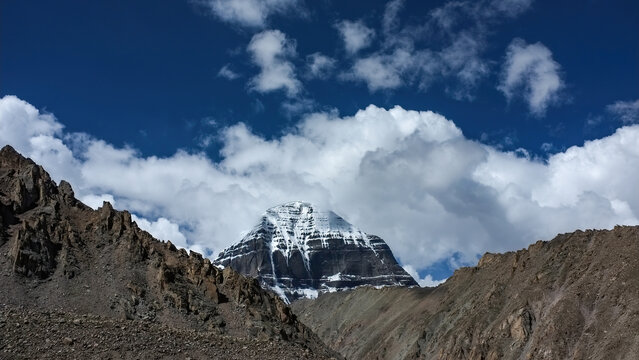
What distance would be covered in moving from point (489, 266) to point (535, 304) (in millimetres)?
36452

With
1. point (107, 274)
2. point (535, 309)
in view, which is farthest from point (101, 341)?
point (535, 309)

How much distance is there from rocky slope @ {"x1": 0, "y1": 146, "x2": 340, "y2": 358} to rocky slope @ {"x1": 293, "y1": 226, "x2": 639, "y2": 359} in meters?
40.5

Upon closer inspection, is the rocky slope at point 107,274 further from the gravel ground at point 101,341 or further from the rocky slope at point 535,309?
the rocky slope at point 535,309

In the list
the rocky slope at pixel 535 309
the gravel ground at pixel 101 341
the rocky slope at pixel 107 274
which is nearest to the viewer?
the gravel ground at pixel 101 341

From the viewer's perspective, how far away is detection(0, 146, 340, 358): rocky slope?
207 ft

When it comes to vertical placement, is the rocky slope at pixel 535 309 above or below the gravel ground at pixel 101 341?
above

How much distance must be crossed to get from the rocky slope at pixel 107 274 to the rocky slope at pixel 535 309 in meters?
40.5

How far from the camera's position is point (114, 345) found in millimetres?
45562

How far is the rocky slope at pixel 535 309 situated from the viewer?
9156 cm

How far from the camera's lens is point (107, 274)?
68.5 m

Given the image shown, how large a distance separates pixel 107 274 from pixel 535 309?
71.3 metres

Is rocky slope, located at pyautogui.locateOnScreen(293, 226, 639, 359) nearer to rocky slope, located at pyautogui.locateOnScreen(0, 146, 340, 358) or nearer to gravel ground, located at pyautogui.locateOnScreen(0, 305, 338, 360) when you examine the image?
rocky slope, located at pyautogui.locateOnScreen(0, 146, 340, 358)

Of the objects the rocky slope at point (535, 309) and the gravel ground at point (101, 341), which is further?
the rocky slope at point (535, 309)

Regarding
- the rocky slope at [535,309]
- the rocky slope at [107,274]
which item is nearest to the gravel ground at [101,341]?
the rocky slope at [107,274]
